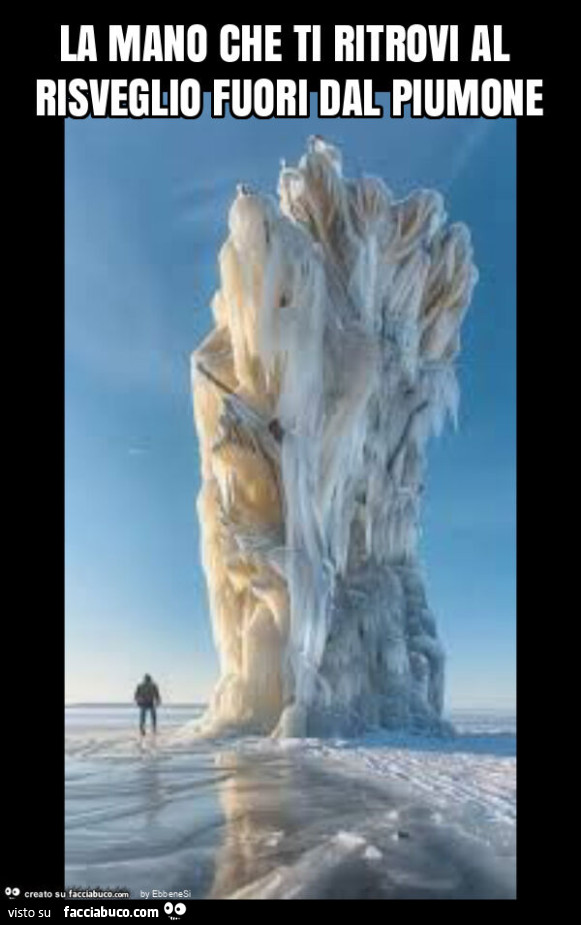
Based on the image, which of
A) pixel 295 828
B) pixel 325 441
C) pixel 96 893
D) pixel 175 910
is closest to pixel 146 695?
pixel 325 441

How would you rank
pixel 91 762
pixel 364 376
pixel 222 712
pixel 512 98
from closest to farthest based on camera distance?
pixel 512 98, pixel 91 762, pixel 222 712, pixel 364 376

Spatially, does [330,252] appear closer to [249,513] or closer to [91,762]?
[249,513]

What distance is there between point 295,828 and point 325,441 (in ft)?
50.5

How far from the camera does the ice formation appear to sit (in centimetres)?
2000

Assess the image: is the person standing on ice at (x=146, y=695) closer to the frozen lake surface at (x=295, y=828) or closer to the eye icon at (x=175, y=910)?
the frozen lake surface at (x=295, y=828)

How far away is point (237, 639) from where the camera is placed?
21422 mm

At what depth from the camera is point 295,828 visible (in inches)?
294

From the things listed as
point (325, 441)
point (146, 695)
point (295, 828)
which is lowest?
point (146, 695)

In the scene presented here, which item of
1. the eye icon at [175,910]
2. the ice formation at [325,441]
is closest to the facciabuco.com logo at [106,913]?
the eye icon at [175,910]

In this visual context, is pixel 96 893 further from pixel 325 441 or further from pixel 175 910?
pixel 325 441

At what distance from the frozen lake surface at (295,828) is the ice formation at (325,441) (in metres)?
6.59

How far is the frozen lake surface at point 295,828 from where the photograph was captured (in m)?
5.84

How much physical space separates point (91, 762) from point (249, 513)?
8193 mm
